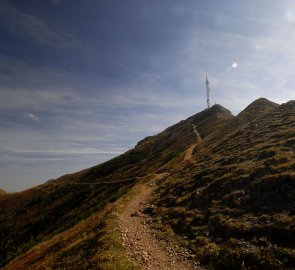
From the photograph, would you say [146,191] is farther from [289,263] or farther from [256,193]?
[289,263]

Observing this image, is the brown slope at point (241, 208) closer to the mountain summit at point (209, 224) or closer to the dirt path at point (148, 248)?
the mountain summit at point (209, 224)

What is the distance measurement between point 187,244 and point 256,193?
9.25 m

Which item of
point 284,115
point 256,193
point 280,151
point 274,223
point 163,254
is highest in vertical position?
Result: point 284,115

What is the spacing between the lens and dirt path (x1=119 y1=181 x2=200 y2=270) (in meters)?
20.9

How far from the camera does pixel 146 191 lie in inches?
2002

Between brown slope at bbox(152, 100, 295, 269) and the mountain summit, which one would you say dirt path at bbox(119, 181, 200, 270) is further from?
brown slope at bbox(152, 100, 295, 269)

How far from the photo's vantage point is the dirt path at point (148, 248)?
20.9 metres

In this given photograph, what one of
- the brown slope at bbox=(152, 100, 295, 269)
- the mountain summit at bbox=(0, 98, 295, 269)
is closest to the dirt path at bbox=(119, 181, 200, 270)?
the mountain summit at bbox=(0, 98, 295, 269)

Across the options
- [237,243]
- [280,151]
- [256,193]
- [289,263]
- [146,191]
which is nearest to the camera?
[289,263]

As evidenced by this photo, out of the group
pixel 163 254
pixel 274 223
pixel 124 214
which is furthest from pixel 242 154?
pixel 163 254

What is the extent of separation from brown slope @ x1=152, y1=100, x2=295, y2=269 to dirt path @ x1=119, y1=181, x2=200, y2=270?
1295 mm

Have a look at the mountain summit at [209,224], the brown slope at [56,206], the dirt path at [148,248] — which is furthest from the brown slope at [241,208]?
the brown slope at [56,206]

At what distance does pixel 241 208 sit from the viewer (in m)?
27.9

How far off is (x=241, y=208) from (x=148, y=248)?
9.16m
